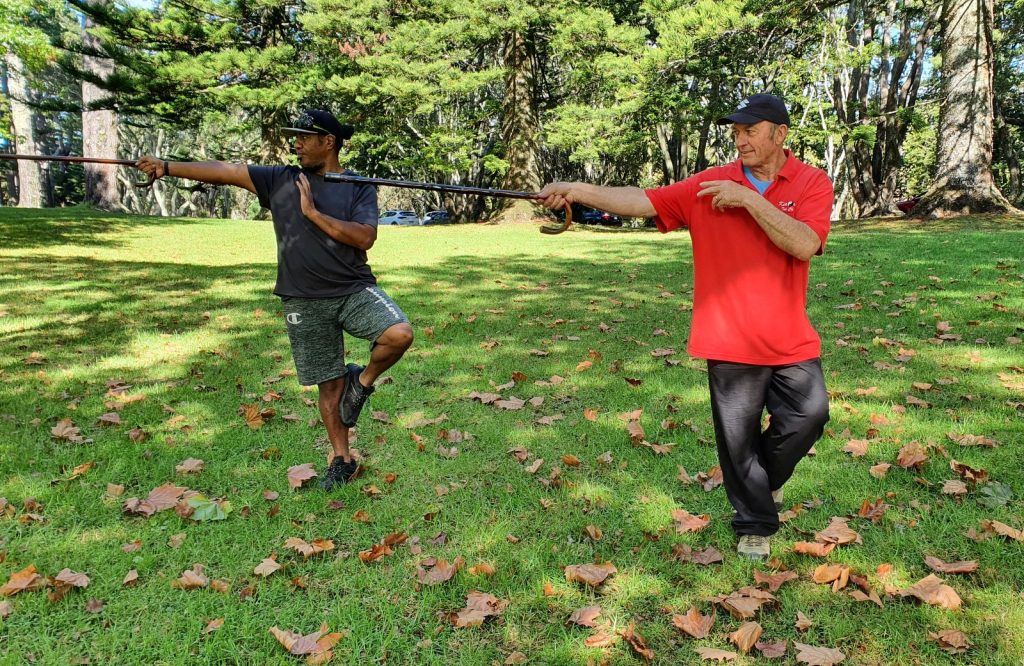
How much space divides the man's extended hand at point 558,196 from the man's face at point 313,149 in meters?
1.42

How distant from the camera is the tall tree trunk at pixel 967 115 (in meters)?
16.2

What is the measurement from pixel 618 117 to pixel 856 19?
9.16m

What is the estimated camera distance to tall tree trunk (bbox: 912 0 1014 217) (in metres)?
16.2

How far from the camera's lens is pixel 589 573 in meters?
3.29

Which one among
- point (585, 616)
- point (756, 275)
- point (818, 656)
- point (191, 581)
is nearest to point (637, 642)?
point (585, 616)

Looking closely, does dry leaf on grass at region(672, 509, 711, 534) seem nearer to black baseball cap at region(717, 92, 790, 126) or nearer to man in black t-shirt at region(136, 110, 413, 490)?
man in black t-shirt at region(136, 110, 413, 490)

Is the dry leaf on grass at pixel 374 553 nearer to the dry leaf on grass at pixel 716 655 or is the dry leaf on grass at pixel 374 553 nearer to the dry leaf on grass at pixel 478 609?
the dry leaf on grass at pixel 478 609

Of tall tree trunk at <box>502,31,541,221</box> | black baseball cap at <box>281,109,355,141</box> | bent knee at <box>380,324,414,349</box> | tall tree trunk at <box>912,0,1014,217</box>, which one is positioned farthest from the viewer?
tall tree trunk at <box>502,31,541,221</box>

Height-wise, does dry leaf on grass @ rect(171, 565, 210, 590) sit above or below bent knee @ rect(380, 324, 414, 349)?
below

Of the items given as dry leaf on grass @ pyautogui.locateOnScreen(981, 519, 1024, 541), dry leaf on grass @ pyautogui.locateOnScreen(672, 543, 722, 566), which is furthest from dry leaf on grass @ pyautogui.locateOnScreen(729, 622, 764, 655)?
dry leaf on grass @ pyautogui.locateOnScreen(981, 519, 1024, 541)

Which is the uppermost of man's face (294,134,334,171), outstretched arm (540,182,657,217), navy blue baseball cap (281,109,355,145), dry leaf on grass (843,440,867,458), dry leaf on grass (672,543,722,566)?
navy blue baseball cap (281,109,355,145)

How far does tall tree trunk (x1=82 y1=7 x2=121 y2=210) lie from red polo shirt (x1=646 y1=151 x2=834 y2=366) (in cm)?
2521

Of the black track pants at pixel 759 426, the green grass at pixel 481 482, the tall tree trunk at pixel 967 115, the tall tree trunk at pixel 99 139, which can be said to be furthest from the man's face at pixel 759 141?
the tall tree trunk at pixel 99 139

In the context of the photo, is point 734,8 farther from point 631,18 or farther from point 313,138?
point 313,138
